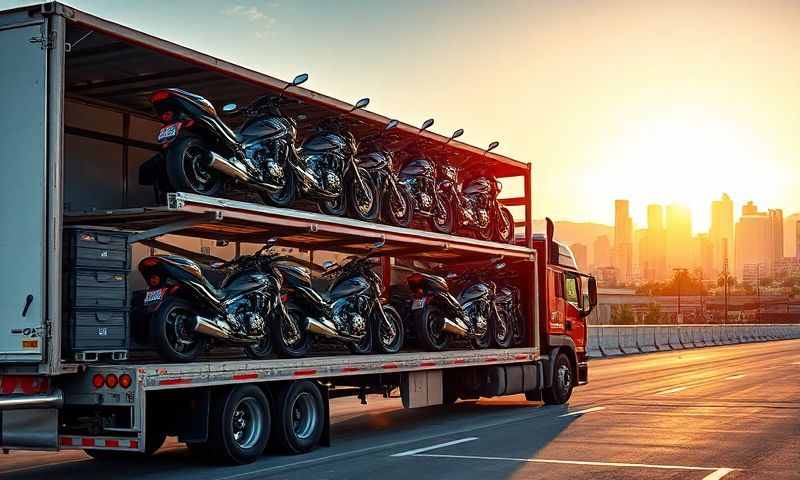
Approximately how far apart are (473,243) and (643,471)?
6.22m

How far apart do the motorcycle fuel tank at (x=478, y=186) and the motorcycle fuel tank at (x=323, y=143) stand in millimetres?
4171

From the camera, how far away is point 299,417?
1220cm

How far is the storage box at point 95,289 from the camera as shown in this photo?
379 inches

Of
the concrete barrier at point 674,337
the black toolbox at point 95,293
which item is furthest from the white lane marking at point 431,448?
the concrete barrier at point 674,337

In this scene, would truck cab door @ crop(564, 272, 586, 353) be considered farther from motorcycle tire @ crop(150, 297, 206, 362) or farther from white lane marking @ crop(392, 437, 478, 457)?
motorcycle tire @ crop(150, 297, 206, 362)

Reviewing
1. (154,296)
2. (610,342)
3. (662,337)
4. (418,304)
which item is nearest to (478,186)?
(418,304)

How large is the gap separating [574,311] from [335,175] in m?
7.71

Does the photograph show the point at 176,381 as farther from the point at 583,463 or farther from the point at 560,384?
the point at 560,384

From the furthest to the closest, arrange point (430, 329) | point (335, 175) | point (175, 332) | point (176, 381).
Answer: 1. point (430, 329)
2. point (335, 175)
3. point (175, 332)
4. point (176, 381)

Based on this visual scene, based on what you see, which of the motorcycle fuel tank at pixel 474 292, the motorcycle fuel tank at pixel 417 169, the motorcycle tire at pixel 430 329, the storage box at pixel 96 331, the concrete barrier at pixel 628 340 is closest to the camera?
the storage box at pixel 96 331

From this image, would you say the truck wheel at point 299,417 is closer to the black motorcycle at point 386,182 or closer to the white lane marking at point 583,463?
the white lane marking at point 583,463

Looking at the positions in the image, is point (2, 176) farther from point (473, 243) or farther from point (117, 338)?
point (473, 243)

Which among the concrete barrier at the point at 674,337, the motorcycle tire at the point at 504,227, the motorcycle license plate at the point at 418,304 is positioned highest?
the motorcycle tire at the point at 504,227

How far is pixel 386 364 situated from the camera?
44.9 feet
